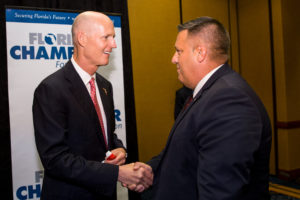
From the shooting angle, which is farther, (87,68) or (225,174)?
(87,68)

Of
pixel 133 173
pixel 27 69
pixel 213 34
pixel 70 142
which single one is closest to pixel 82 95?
pixel 70 142

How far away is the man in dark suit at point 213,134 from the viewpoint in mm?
1057

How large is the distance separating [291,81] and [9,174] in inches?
164

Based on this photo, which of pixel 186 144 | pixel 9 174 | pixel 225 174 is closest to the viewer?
pixel 225 174

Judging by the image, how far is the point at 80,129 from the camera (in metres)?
1.56

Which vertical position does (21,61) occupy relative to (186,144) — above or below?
above

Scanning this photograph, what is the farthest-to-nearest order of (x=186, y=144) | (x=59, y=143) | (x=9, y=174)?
(x=9, y=174)
(x=59, y=143)
(x=186, y=144)

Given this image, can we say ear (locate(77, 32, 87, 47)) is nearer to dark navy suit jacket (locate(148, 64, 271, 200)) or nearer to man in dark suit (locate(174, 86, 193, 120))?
dark navy suit jacket (locate(148, 64, 271, 200))

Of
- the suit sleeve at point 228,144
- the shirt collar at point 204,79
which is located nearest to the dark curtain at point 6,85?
the shirt collar at point 204,79

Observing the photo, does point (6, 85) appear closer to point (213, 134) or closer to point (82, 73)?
point (82, 73)

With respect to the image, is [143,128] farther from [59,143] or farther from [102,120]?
[59,143]

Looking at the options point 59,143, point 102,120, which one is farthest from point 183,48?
point 59,143

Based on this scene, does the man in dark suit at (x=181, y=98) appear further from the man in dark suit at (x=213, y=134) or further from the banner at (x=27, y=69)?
the man in dark suit at (x=213, y=134)

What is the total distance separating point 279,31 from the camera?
4434mm
